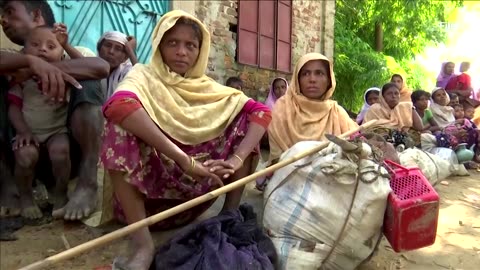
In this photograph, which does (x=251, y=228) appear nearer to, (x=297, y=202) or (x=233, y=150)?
(x=297, y=202)

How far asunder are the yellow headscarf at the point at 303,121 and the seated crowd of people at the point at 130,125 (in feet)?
1.97

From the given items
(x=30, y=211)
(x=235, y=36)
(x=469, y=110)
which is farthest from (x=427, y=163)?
(x=469, y=110)

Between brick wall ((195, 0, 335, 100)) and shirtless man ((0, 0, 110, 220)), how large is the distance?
3.74 meters

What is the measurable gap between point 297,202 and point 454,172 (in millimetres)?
3294

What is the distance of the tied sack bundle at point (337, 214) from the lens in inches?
71.7

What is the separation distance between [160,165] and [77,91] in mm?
744

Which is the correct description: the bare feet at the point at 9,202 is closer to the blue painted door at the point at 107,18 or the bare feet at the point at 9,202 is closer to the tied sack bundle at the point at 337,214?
the tied sack bundle at the point at 337,214

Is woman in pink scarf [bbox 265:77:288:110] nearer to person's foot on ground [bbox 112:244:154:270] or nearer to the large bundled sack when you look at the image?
the large bundled sack

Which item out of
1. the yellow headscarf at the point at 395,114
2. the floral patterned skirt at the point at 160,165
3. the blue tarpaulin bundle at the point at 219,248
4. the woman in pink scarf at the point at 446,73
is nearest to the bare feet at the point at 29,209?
the floral patterned skirt at the point at 160,165

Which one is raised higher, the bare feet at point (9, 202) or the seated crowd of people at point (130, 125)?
the seated crowd of people at point (130, 125)

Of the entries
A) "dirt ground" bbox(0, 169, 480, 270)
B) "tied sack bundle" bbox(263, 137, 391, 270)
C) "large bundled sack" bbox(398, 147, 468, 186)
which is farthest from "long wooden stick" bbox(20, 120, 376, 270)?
"large bundled sack" bbox(398, 147, 468, 186)

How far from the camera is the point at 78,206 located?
234 cm

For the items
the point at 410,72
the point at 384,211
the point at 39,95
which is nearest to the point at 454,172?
the point at 384,211

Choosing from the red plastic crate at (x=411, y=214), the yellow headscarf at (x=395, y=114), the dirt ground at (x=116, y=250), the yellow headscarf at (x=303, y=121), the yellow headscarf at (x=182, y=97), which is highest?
the yellow headscarf at (x=182, y=97)
